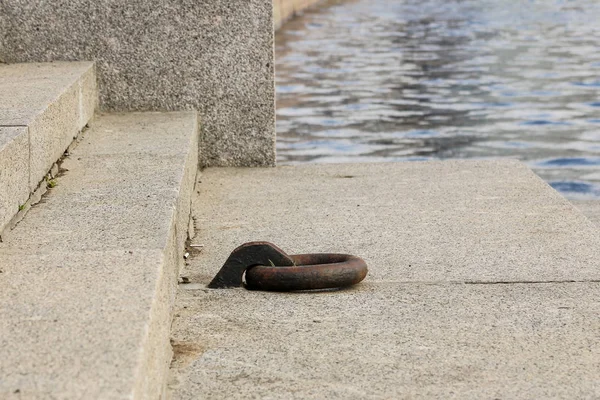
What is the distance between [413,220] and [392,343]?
136 centimetres

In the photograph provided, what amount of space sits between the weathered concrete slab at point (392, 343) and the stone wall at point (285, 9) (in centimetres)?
1612

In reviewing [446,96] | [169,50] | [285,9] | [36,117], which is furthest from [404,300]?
[285,9]

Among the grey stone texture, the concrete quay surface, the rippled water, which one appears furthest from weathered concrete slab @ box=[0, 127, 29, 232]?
the rippled water

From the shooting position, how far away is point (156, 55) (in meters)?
5.16

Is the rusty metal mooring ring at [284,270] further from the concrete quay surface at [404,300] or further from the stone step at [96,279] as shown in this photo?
the stone step at [96,279]

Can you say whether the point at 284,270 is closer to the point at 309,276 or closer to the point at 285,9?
the point at 309,276

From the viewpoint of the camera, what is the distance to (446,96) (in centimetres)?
1036

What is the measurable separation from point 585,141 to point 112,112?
13.7ft

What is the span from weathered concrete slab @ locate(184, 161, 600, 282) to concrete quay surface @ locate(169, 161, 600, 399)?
0.03 feet

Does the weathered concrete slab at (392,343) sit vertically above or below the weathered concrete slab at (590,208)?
above

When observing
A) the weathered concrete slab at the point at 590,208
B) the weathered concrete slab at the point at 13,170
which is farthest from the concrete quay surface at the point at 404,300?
the weathered concrete slab at the point at 13,170

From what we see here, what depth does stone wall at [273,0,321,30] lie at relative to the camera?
837 inches

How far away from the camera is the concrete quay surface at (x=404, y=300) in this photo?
2609 millimetres

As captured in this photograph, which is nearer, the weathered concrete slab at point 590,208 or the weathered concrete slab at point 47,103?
the weathered concrete slab at point 47,103
